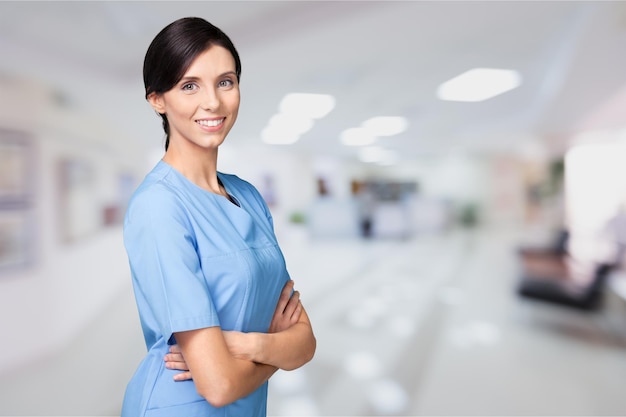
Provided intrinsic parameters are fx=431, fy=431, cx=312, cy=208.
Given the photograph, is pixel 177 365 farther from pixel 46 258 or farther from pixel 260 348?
pixel 46 258

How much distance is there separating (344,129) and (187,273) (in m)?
7.84

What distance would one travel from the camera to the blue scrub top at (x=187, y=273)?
79 centimetres

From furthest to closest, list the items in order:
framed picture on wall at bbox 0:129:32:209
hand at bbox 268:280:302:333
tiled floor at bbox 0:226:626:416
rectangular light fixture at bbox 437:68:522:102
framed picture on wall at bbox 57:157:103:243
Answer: rectangular light fixture at bbox 437:68:522:102 → framed picture on wall at bbox 57:157:103:243 → framed picture on wall at bbox 0:129:32:209 → tiled floor at bbox 0:226:626:416 → hand at bbox 268:280:302:333

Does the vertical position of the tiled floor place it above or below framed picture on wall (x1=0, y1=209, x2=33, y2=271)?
below

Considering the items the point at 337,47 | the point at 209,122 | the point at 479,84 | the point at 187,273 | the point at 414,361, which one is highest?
the point at 479,84

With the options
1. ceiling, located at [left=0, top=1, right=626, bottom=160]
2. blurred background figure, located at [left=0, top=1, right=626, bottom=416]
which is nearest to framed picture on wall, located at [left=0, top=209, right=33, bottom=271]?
blurred background figure, located at [left=0, top=1, right=626, bottom=416]

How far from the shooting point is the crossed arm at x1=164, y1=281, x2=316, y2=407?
2.56 ft

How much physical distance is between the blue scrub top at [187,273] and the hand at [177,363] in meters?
0.02

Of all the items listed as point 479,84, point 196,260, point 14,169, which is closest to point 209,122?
point 196,260

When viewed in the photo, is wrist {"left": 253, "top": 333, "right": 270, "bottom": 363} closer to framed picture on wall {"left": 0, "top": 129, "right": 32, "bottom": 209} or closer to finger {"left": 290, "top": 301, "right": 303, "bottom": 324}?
finger {"left": 290, "top": 301, "right": 303, "bottom": 324}

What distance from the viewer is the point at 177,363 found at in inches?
34.5

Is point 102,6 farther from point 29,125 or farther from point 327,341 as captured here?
point 327,341

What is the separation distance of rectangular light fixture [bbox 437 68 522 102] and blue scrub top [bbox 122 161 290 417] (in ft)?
16.9

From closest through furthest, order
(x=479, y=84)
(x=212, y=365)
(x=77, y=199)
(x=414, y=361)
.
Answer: (x=212, y=365) < (x=414, y=361) < (x=77, y=199) < (x=479, y=84)
